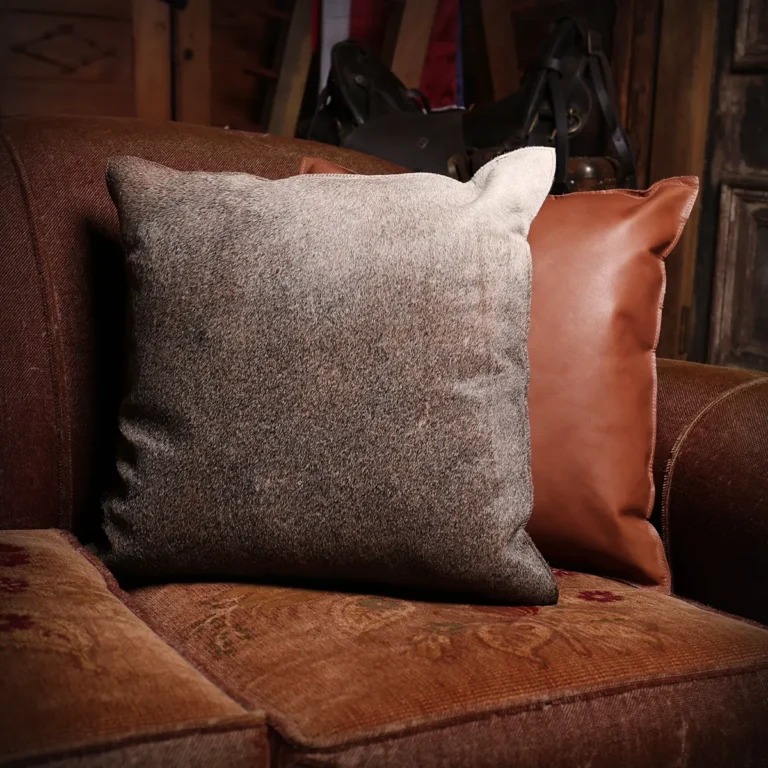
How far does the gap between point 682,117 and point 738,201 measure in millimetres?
293

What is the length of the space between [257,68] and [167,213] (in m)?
2.04

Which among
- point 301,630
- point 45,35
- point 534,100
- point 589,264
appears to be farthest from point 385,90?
point 301,630

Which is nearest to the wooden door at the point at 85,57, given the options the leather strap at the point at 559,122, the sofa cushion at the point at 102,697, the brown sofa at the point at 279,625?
the leather strap at the point at 559,122

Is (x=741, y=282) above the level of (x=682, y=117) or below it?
below

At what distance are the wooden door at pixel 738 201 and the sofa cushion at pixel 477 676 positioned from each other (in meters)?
Result: 1.97

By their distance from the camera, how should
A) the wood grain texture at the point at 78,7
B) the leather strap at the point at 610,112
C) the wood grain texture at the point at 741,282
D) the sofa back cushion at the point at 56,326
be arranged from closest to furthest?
the sofa back cushion at the point at 56,326, the leather strap at the point at 610,112, the wood grain texture at the point at 78,7, the wood grain texture at the point at 741,282

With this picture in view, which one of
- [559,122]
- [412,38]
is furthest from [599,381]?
[412,38]

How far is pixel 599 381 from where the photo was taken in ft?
3.54

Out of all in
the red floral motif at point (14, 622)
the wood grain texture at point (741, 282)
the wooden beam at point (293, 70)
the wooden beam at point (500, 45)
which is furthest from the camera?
the wooden beam at point (500, 45)

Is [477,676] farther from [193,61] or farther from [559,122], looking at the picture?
[193,61]

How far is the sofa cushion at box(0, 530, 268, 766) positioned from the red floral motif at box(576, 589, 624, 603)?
0.42 m

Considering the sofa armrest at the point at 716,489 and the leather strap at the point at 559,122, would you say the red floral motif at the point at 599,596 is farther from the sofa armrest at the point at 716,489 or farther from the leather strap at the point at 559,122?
the leather strap at the point at 559,122

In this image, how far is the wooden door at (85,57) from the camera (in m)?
2.45

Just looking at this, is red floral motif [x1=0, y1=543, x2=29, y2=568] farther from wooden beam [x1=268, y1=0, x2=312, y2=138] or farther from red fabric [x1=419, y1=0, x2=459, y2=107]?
red fabric [x1=419, y1=0, x2=459, y2=107]
